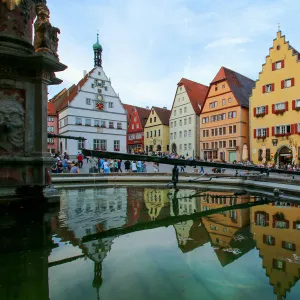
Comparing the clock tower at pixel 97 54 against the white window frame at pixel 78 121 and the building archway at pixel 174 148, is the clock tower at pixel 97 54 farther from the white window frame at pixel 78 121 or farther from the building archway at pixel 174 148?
the building archway at pixel 174 148

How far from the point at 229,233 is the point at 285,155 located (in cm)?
3586

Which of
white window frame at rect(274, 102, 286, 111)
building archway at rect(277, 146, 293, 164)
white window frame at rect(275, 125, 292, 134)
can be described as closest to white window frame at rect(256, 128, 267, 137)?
white window frame at rect(275, 125, 292, 134)

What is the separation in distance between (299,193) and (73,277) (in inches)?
285

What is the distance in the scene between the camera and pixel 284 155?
36.0 meters

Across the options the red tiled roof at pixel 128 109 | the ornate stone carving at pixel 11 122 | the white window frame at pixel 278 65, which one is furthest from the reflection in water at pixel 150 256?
the red tiled roof at pixel 128 109

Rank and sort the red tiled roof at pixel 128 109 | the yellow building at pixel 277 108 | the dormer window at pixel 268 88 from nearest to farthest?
the yellow building at pixel 277 108 → the dormer window at pixel 268 88 → the red tiled roof at pixel 128 109

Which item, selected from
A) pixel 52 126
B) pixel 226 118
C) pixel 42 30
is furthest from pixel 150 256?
pixel 52 126

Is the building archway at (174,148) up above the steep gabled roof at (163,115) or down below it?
below

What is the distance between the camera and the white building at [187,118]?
51.2m

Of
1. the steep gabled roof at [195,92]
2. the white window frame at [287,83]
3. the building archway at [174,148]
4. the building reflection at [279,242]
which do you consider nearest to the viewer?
the building reflection at [279,242]

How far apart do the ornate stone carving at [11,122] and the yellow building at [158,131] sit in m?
53.6

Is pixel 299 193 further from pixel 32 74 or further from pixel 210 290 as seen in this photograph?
pixel 32 74

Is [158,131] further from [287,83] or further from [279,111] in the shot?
[287,83]

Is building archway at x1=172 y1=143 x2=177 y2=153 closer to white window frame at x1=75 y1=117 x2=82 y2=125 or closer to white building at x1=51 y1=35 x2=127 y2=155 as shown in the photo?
white building at x1=51 y1=35 x2=127 y2=155
